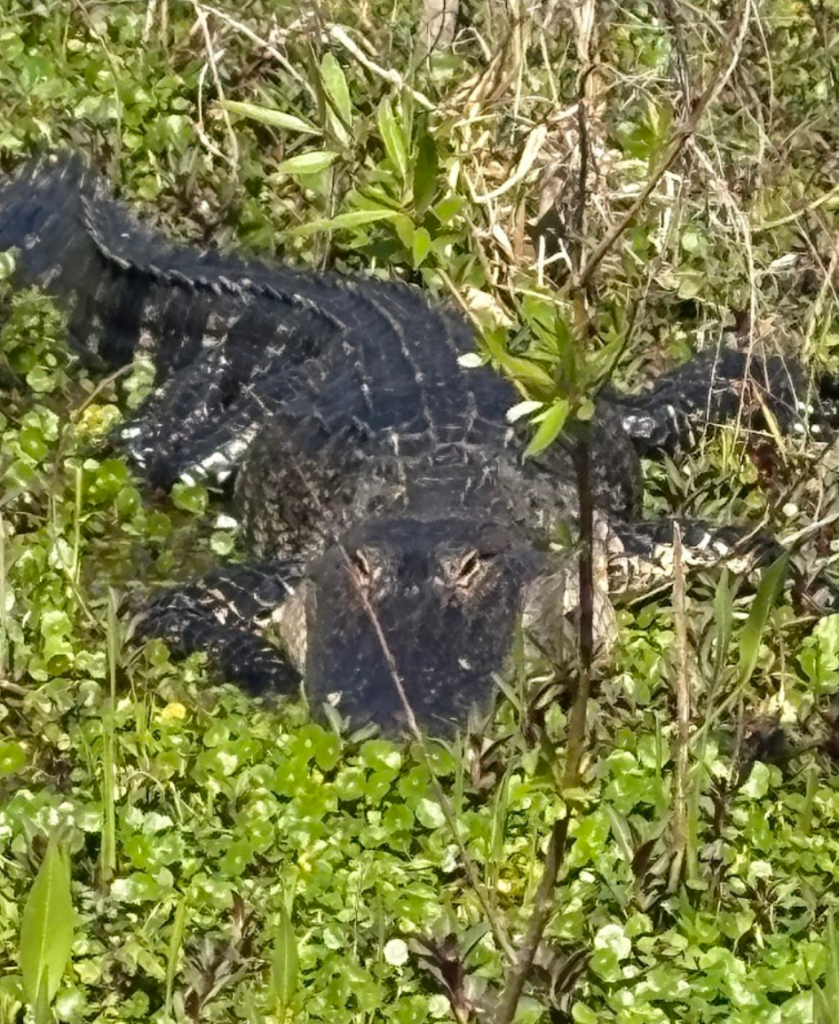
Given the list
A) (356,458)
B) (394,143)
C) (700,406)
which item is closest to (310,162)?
(394,143)

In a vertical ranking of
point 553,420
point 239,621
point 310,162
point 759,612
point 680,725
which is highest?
point 310,162

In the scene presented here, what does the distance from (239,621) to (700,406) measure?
188cm

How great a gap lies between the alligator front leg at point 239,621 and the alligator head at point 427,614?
0.12m

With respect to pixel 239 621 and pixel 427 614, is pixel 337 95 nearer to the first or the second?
pixel 427 614

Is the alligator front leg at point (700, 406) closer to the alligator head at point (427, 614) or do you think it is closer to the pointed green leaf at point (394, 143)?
the alligator head at point (427, 614)

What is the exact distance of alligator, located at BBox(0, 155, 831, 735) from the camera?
3.63 m

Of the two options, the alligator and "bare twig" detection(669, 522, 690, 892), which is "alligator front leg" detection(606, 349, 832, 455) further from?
"bare twig" detection(669, 522, 690, 892)

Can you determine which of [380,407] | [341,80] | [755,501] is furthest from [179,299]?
[341,80]

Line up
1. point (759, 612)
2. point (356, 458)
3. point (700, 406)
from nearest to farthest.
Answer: point (759, 612) → point (356, 458) → point (700, 406)

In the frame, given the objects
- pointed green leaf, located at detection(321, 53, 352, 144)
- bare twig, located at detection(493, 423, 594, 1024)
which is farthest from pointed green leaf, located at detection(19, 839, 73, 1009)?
pointed green leaf, located at detection(321, 53, 352, 144)

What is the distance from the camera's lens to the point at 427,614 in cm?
361

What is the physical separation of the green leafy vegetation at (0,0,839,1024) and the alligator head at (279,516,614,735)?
0.11 m

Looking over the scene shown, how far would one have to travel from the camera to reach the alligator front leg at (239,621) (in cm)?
391

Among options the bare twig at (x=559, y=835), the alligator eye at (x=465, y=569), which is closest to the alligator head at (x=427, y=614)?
the alligator eye at (x=465, y=569)
